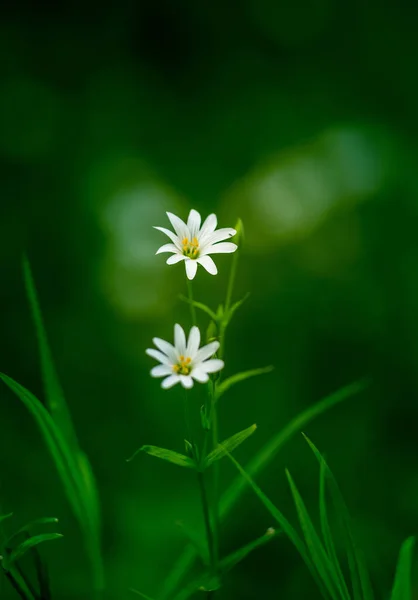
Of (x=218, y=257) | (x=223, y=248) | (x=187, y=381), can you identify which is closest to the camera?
(x=187, y=381)

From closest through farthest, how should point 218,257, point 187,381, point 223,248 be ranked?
point 187,381 → point 223,248 → point 218,257

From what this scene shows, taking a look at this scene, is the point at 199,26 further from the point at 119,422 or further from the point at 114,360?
the point at 119,422

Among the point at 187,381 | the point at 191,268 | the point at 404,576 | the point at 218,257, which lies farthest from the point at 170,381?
the point at 218,257

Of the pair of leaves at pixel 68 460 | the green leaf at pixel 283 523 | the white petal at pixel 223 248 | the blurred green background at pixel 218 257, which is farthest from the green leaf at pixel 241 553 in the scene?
the blurred green background at pixel 218 257

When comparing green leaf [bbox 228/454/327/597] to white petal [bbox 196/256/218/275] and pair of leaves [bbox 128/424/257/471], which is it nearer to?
pair of leaves [bbox 128/424/257/471]

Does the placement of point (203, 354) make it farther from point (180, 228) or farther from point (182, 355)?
point (180, 228)

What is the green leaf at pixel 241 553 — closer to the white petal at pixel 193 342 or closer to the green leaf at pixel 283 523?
the green leaf at pixel 283 523
